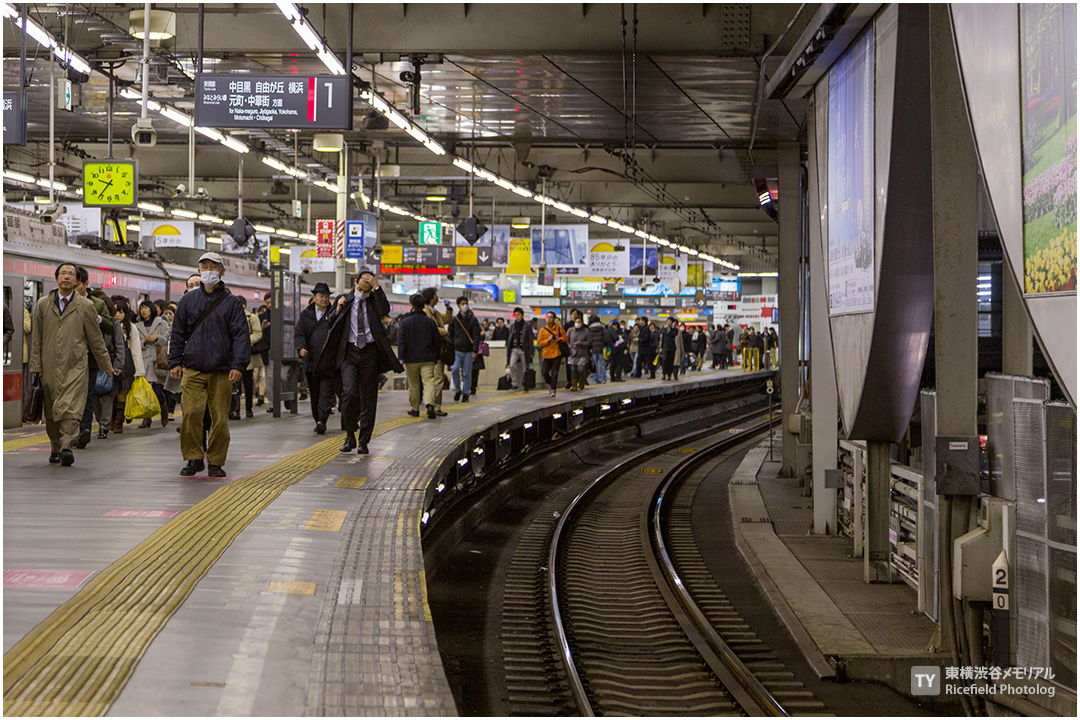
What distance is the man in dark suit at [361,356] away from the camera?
10.1 m

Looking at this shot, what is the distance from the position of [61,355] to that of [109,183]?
8208 millimetres

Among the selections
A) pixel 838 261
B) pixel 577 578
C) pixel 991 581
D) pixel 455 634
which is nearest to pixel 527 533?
pixel 577 578

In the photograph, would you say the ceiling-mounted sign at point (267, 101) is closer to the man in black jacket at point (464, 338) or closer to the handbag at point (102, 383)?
the handbag at point (102, 383)

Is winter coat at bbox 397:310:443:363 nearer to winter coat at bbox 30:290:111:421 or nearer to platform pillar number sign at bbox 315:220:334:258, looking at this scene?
winter coat at bbox 30:290:111:421

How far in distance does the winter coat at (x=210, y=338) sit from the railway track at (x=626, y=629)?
2.80m

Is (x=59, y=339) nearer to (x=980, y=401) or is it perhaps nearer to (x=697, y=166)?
(x=980, y=401)

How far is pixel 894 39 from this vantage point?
21.2 feet

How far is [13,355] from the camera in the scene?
461 inches

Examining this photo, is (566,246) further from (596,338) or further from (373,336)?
(373,336)

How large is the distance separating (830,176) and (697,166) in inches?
587

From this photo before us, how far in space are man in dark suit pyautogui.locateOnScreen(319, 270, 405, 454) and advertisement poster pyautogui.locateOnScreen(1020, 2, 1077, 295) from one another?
6.71 metres

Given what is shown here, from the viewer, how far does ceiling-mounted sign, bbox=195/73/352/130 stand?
11859 mm

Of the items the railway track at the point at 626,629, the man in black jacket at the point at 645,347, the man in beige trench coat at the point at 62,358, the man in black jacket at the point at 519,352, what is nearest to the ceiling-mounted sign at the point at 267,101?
the man in beige trench coat at the point at 62,358

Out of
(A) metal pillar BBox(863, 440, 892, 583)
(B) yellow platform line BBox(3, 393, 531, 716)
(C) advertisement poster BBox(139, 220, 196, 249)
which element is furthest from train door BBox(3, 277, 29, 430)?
(C) advertisement poster BBox(139, 220, 196, 249)
